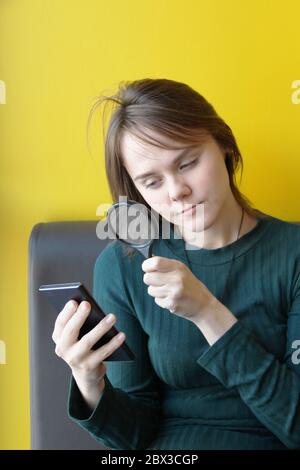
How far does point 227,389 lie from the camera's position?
1091 millimetres

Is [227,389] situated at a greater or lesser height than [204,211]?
lesser

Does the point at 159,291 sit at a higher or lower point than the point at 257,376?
higher

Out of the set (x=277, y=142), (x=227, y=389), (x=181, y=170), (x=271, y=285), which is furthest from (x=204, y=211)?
(x=277, y=142)

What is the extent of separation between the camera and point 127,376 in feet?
3.73

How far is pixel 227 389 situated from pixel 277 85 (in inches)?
25.9

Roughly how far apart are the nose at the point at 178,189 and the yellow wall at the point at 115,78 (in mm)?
449

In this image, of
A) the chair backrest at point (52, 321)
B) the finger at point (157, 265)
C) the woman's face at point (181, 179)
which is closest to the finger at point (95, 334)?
the finger at point (157, 265)

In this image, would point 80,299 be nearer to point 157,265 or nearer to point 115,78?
point 157,265

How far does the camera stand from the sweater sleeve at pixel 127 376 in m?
1.08

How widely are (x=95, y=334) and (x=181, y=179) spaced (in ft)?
0.88

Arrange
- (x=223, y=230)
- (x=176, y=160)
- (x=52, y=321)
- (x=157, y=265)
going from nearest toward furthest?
(x=157, y=265) < (x=176, y=160) < (x=223, y=230) < (x=52, y=321)

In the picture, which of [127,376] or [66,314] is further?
[127,376]

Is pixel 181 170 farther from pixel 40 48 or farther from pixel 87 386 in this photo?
pixel 40 48

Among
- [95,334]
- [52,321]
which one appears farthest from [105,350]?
[52,321]
